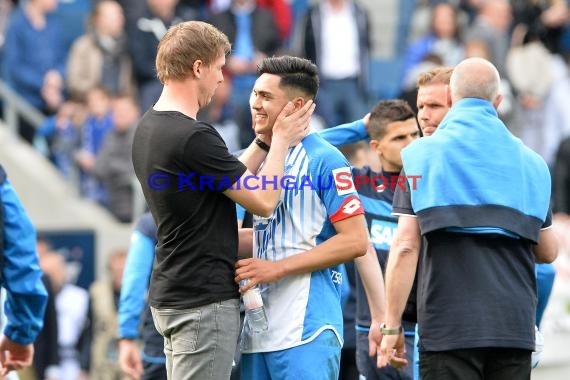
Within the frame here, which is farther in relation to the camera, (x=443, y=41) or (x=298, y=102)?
(x=443, y=41)

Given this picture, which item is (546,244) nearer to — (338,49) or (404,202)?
(404,202)

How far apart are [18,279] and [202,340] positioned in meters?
1.46

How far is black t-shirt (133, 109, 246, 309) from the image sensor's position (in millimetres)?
5461

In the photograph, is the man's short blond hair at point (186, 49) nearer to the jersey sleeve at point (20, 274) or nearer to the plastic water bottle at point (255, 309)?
the plastic water bottle at point (255, 309)

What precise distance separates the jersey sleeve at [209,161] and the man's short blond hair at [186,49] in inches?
12.2

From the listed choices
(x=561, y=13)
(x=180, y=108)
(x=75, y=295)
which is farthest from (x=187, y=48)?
(x=561, y=13)

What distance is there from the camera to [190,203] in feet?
18.0

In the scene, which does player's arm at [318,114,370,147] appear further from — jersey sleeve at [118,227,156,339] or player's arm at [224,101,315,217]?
jersey sleeve at [118,227,156,339]

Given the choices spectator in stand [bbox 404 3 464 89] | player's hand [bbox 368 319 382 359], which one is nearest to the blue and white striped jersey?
player's hand [bbox 368 319 382 359]

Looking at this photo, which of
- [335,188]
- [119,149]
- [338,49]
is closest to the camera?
[335,188]

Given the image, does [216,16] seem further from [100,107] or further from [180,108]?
[180,108]

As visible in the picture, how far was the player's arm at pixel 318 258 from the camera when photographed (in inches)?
221

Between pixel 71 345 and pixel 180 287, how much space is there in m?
7.42

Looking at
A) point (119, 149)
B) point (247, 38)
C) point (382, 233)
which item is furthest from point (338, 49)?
point (382, 233)
